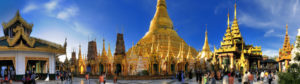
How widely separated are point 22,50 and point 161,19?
102ft

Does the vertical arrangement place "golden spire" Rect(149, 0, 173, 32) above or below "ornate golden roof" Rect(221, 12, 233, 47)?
above

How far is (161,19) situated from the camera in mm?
46062

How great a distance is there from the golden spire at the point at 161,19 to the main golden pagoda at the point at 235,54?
1307 cm

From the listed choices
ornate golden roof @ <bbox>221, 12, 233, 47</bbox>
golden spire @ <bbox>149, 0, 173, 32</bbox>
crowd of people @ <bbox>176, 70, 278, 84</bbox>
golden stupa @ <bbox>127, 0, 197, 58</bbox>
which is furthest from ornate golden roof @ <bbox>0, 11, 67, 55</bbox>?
ornate golden roof @ <bbox>221, 12, 233, 47</bbox>

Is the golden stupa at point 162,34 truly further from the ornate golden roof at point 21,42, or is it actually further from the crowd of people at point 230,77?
the ornate golden roof at point 21,42

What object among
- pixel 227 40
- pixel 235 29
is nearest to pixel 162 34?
pixel 227 40

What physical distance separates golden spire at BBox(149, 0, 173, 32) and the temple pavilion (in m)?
24.7

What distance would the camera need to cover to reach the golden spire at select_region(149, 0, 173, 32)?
4528cm

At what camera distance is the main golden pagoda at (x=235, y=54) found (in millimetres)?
35844

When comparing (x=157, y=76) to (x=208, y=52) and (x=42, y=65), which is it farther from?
(x=208, y=52)

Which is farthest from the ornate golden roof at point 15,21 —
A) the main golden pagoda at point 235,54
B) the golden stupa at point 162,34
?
the main golden pagoda at point 235,54

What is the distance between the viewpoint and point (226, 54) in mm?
36500

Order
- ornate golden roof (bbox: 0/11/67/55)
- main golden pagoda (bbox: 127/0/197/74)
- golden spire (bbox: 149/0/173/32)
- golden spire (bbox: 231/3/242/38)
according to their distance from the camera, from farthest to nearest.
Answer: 1. golden spire (bbox: 149/0/173/32)
2. golden spire (bbox: 231/3/242/38)
3. main golden pagoda (bbox: 127/0/197/74)
4. ornate golden roof (bbox: 0/11/67/55)

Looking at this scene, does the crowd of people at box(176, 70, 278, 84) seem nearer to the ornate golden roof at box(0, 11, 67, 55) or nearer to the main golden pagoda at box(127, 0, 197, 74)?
the main golden pagoda at box(127, 0, 197, 74)
